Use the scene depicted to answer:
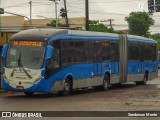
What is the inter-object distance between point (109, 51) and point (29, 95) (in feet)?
22.0

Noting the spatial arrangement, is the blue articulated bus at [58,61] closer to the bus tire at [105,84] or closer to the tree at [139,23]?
the bus tire at [105,84]

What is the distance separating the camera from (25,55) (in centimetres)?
2281

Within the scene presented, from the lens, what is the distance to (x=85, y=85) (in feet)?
86.0

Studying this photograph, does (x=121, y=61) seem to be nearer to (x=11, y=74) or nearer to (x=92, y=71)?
(x=92, y=71)

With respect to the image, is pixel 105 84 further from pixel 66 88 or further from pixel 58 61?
pixel 58 61

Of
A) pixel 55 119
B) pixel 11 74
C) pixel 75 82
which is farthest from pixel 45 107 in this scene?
pixel 75 82

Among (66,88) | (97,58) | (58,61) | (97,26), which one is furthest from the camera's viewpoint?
(97,26)

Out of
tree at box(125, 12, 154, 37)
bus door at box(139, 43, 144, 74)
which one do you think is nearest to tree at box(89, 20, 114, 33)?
tree at box(125, 12, 154, 37)

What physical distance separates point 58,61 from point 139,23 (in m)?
87.6

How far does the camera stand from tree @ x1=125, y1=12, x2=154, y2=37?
109425mm

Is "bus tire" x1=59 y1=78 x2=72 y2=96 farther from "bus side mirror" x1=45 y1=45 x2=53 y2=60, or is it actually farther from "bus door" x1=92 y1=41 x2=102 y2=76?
"bus door" x1=92 y1=41 x2=102 y2=76

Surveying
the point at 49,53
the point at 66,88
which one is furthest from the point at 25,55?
the point at 66,88

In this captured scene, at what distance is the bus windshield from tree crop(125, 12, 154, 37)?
87080 millimetres

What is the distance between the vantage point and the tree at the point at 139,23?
109 meters
